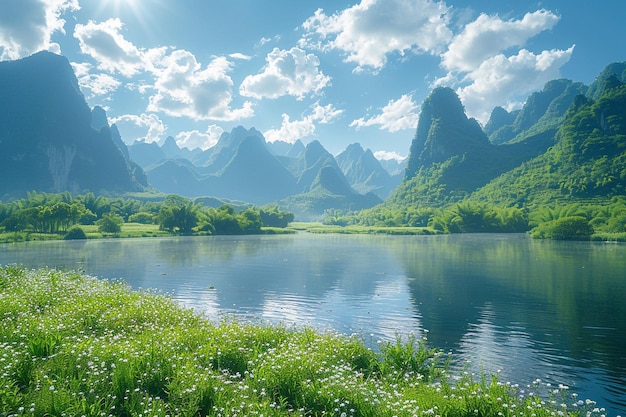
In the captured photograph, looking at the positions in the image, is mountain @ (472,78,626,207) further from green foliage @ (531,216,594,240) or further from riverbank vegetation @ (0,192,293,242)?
riverbank vegetation @ (0,192,293,242)

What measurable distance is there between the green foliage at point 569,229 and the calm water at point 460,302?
5562cm

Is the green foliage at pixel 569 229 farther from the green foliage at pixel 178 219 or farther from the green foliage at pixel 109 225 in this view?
the green foliage at pixel 109 225

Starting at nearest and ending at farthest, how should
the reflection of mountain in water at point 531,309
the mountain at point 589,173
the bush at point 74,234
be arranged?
the reflection of mountain in water at point 531,309, the bush at point 74,234, the mountain at point 589,173

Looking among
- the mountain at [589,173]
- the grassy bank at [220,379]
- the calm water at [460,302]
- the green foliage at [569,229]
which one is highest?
the mountain at [589,173]

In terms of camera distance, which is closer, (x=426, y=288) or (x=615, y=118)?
(x=426, y=288)

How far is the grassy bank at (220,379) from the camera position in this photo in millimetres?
9727

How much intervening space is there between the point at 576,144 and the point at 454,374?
749 ft

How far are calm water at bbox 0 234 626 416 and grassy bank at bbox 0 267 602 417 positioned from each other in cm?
429

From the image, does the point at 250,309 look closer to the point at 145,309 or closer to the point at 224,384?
the point at 145,309

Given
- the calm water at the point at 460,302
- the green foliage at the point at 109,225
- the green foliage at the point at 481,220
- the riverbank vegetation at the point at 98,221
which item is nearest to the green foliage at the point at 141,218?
the riverbank vegetation at the point at 98,221

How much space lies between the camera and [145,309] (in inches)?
811

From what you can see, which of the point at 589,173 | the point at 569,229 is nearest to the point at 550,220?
the point at 569,229

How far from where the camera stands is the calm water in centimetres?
1900

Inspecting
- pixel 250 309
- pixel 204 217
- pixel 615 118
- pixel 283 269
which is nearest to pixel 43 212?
pixel 204 217
